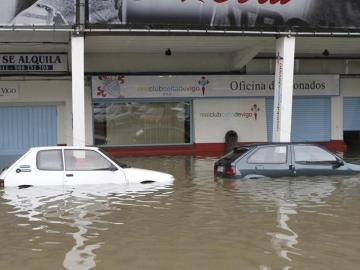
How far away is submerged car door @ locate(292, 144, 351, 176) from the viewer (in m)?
13.1

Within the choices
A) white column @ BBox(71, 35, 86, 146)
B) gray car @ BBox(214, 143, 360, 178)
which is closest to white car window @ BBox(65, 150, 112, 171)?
gray car @ BBox(214, 143, 360, 178)

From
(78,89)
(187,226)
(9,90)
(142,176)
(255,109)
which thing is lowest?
(187,226)

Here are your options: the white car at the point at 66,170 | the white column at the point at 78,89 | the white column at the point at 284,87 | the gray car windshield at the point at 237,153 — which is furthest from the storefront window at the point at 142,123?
the white car at the point at 66,170

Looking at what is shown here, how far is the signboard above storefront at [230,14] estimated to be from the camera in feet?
53.1

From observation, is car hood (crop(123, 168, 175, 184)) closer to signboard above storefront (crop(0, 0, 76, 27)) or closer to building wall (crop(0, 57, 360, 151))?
signboard above storefront (crop(0, 0, 76, 27))

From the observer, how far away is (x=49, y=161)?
36.3 ft

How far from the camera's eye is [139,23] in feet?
53.6

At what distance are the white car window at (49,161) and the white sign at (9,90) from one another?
10701 mm

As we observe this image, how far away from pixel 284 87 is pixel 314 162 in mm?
4979

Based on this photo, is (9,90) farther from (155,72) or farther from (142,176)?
(142,176)

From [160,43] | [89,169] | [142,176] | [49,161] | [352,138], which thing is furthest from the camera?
[352,138]

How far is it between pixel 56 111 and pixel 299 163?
11.9 meters

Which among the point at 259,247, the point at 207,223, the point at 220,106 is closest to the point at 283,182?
the point at 207,223

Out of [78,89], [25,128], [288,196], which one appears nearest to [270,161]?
[288,196]
